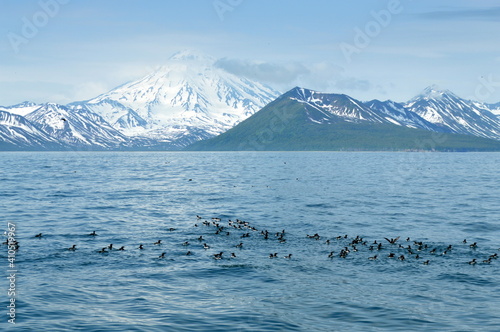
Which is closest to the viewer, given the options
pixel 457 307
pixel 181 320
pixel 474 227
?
pixel 181 320

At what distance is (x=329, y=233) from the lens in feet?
188

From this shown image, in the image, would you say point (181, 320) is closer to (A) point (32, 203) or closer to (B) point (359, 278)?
(B) point (359, 278)

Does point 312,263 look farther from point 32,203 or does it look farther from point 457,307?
point 32,203

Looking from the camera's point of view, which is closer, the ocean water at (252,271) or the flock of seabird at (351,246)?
the ocean water at (252,271)

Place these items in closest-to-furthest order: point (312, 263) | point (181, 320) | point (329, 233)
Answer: point (181, 320)
point (312, 263)
point (329, 233)

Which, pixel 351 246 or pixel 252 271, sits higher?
pixel 351 246

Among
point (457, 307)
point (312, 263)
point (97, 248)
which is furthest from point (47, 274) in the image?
point (457, 307)

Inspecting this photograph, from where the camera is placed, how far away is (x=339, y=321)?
29953mm

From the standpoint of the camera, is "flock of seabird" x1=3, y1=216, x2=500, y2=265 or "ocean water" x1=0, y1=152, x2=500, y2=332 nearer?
"ocean water" x1=0, y1=152, x2=500, y2=332

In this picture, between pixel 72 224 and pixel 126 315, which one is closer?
pixel 126 315

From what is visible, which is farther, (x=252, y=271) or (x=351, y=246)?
(x=351, y=246)

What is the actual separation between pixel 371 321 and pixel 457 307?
6250mm

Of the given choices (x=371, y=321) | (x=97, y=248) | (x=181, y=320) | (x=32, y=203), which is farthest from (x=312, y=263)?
(x=32, y=203)

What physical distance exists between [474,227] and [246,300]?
3828 centimetres
